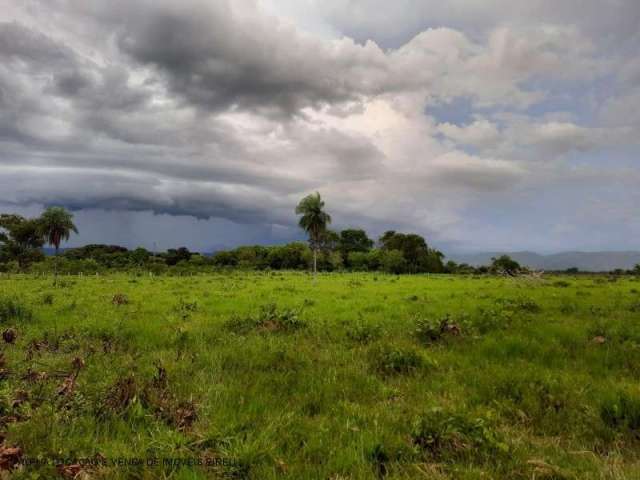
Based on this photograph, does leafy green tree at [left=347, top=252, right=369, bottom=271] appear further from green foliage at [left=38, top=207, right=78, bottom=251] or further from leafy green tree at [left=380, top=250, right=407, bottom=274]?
green foliage at [left=38, top=207, right=78, bottom=251]

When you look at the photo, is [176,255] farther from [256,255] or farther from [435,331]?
[435,331]

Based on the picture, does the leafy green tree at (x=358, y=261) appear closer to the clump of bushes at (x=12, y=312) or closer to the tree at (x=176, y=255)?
the tree at (x=176, y=255)

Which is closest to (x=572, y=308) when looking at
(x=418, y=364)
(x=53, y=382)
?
(x=418, y=364)

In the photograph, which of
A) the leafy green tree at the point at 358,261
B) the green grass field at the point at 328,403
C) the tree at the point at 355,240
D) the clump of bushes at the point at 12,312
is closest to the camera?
the green grass field at the point at 328,403

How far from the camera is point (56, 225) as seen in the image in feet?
185

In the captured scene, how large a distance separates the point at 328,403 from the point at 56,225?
65.1 m

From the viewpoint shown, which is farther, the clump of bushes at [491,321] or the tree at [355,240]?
the tree at [355,240]

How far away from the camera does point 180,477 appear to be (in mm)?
3664

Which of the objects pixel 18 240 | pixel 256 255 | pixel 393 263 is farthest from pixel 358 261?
pixel 18 240

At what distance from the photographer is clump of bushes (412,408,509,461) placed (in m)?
4.29

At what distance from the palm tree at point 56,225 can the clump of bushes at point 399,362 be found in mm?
63146

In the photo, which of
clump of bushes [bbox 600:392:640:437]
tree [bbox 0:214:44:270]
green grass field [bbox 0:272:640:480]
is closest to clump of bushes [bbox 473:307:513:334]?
green grass field [bbox 0:272:640:480]

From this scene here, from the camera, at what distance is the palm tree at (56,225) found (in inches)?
2211

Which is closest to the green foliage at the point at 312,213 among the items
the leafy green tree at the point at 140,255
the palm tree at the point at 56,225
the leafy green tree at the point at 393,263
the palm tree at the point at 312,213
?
the palm tree at the point at 312,213
